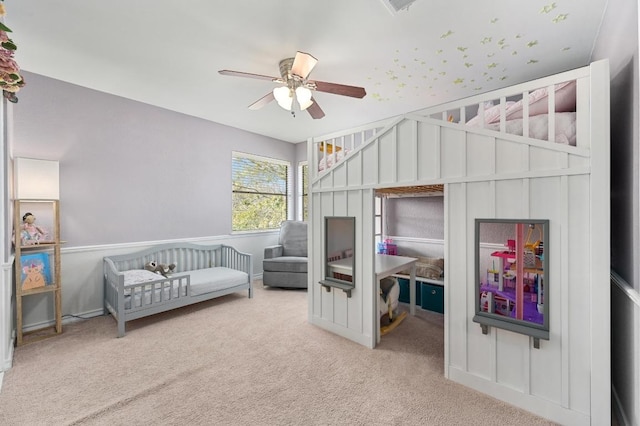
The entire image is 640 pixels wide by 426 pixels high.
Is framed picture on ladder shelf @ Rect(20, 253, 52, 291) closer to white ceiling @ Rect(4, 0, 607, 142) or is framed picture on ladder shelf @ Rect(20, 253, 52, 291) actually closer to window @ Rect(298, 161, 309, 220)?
white ceiling @ Rect(4, 0, 607, 142)

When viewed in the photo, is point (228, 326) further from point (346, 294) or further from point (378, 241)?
point (378, 241)

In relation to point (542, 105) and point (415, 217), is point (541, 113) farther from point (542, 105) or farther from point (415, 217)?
point (415, 217)

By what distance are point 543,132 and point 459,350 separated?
63.7 inches

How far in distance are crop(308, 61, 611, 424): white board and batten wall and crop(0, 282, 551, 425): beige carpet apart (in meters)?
0.21

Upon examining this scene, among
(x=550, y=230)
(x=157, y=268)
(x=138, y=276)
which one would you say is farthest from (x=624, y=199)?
(x=157, y=268)

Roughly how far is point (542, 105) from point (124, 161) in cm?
434

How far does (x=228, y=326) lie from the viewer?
10.00 feet

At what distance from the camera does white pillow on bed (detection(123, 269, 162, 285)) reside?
3053 mm

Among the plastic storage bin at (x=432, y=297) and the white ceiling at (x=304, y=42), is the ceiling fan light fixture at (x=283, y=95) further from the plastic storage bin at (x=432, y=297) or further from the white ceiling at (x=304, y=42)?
the plastic storage bin at (x=432, y=297)

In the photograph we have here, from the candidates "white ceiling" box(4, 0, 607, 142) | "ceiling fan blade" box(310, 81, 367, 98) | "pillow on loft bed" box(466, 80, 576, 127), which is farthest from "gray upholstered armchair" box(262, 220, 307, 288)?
"pillow on loft bed" box(466, 80, 576, 127)

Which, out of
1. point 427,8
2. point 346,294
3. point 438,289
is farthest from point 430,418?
point 427,8

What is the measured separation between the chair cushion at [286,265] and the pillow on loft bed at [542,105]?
315cm

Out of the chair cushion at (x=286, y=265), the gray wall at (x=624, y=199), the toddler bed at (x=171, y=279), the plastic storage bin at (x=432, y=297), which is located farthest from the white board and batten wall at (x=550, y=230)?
the toddler bed at (x=171, y=279)

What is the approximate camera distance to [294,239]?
16.3 feet
